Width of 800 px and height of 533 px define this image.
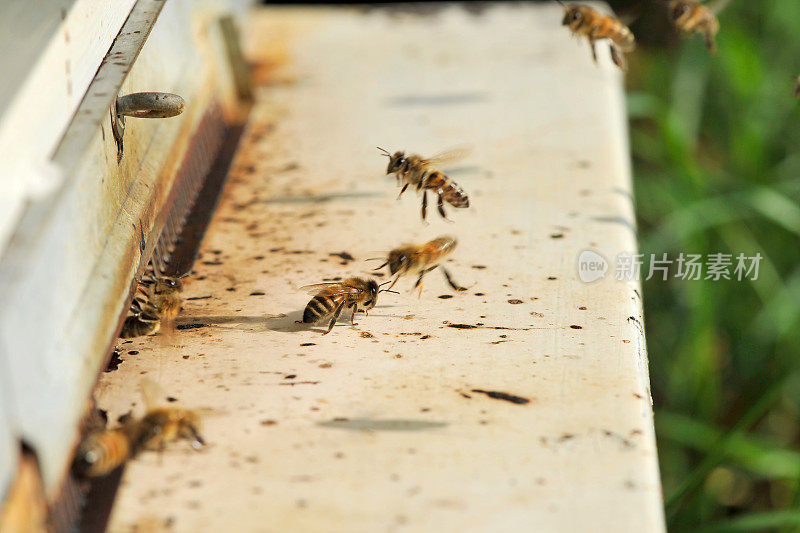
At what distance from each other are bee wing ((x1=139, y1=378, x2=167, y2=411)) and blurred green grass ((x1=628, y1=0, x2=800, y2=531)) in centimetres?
151

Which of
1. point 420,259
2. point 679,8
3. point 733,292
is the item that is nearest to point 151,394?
point 420,259

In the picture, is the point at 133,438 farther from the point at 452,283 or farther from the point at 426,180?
the point at 426,180

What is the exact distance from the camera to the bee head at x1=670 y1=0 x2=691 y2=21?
234 centimetres

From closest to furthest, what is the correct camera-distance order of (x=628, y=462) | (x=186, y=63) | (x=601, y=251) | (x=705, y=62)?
(x=628, y=462) → (x=601, y=251) → (x=186, y=63) → (x=705, y=62)

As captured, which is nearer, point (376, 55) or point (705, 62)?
point (376, 55)

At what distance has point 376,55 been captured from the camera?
2791mm

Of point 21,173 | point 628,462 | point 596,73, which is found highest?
point 21,173

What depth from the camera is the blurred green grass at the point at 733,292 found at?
2.78m

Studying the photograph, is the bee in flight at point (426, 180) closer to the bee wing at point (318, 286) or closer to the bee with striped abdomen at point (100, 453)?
the bee wing at point (318, 286)

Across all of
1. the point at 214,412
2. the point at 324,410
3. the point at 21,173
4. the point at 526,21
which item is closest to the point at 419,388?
the point at 324,410

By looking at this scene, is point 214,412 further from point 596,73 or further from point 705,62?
point 705,62

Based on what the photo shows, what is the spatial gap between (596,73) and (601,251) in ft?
3.38

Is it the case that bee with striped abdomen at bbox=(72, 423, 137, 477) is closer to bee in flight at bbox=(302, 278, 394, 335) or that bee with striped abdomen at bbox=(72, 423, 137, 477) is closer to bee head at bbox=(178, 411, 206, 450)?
bee head at bbox=(178, 411, 206, 450)

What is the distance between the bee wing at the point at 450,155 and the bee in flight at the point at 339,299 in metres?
0.43
